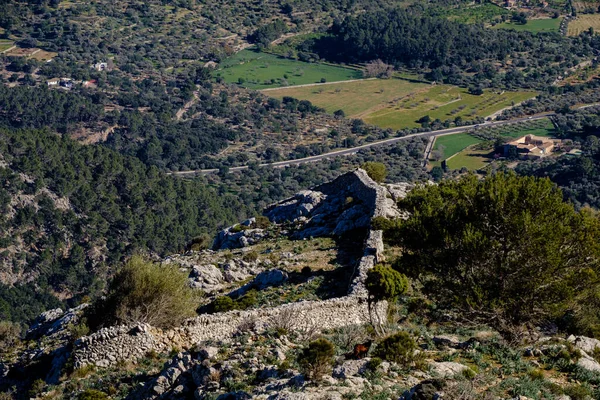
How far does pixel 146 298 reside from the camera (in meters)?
38.5

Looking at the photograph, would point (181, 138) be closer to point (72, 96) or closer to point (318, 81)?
point (72, 96)

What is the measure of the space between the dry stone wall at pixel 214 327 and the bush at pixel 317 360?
8494mm

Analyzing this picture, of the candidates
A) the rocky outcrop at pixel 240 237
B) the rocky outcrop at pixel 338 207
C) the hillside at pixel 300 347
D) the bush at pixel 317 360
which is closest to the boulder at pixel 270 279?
the hillside at pixel 300 347

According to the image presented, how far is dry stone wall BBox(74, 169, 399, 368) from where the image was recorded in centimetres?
3422

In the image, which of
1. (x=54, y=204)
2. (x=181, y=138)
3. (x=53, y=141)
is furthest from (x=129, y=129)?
(x=54, y=204)

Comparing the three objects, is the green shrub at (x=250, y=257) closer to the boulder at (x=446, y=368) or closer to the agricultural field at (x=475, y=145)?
the boulder at (x=446, y=368)

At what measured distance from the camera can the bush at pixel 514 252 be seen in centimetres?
3050

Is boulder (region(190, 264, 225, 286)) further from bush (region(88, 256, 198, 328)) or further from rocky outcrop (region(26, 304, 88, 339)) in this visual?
bush (region(88, 256, 198, 328))

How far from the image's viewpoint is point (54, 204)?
91.9 meters

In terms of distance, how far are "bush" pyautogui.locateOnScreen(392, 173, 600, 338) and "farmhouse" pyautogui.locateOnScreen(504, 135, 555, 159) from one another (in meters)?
106

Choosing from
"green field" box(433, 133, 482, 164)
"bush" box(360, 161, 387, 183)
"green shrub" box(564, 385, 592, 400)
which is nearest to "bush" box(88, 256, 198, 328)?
"green shrub" box(564, 385, 592, 400)

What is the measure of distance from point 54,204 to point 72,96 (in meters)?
74.0

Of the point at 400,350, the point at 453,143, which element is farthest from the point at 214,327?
the point at 453,143

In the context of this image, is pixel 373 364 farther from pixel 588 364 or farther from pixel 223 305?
pixel 223 305
